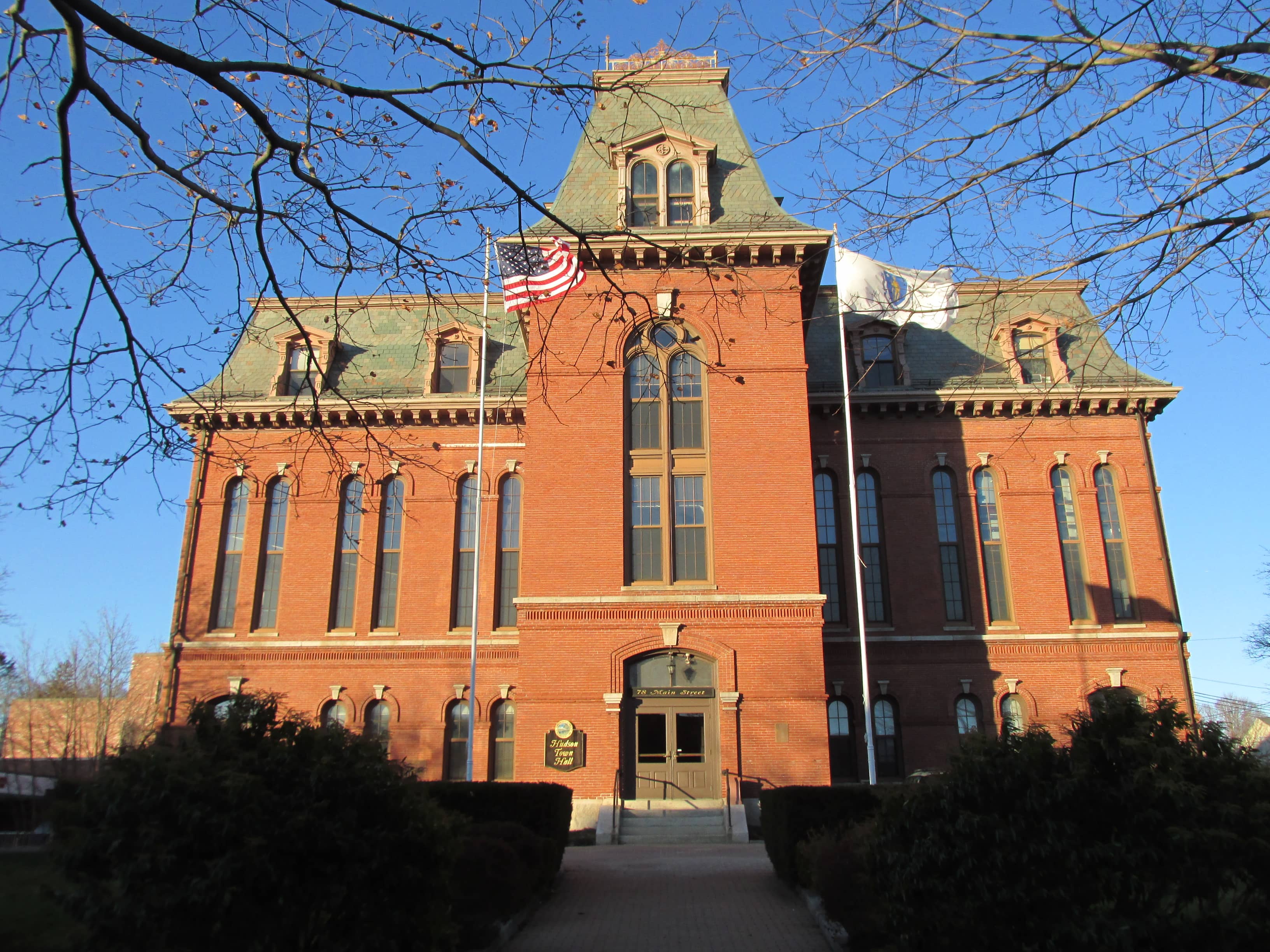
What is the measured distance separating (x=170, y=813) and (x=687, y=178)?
20.9 m

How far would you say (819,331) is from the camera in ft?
94.8

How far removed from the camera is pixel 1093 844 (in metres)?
6.79

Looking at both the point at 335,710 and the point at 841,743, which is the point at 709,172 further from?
the point at 335,710

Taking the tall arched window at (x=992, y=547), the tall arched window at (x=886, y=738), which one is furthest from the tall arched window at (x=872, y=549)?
the tall arched window at (x=992, y=547)

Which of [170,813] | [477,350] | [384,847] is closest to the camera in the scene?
[170,813]

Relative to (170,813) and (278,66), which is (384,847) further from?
(278,66)

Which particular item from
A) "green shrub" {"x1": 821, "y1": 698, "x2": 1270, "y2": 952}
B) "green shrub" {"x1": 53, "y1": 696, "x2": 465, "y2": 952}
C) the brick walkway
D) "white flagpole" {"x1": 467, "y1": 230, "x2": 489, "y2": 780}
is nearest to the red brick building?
"white flagpole" {"x1": 467, "y1": 230, "x2": 489, "y2": 780}

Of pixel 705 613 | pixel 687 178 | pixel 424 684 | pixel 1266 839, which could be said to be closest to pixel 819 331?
pixel 687 178

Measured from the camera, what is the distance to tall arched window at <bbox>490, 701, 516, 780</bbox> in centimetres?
2497

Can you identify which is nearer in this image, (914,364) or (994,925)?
(994,925)

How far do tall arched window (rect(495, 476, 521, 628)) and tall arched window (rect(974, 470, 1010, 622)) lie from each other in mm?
12785

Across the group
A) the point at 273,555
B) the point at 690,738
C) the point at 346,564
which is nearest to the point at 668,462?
the point at 690,738

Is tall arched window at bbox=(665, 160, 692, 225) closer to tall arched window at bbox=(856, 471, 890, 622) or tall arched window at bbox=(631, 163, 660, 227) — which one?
tall arched window at bbox=(631, 163, 660, 227)

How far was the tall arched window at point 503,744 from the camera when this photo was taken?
81.9ft
